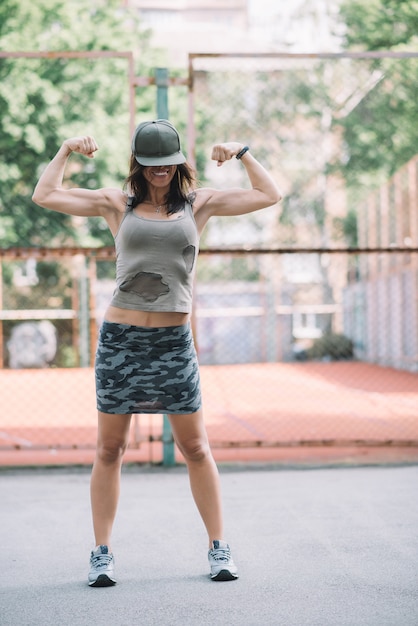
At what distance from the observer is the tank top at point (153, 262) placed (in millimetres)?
3049

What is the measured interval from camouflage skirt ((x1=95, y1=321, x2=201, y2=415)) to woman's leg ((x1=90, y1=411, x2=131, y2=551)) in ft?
0.29

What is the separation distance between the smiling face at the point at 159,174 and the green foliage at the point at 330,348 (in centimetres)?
2008

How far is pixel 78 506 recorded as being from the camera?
4.66 metres

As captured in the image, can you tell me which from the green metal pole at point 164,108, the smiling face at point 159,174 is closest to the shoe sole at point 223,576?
the smiling face at point 159,174

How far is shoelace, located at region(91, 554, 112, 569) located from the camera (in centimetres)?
319

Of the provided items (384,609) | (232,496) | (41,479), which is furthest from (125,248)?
(41,479)

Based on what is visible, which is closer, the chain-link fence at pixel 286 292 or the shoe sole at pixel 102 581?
the shoe sole at pixel 102 581

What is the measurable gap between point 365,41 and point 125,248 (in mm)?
22567

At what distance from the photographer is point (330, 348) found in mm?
22969

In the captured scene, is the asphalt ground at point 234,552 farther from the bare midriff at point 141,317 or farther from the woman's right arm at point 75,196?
the woman's right arm at point 75,196

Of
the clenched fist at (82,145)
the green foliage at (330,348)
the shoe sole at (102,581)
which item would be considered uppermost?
the clenched fist at (82,145)

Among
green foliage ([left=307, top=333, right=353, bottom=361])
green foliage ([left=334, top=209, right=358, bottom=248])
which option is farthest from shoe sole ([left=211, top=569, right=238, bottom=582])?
green foliage ([left=334, top=209, right=358, bottom=248])

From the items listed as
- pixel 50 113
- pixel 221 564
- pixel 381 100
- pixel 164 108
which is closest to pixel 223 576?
pixel 221 564

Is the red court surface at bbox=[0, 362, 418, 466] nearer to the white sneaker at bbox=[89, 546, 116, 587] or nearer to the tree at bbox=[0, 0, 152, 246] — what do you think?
the white sneaker at bbox=[89, 546, 116, 587]
